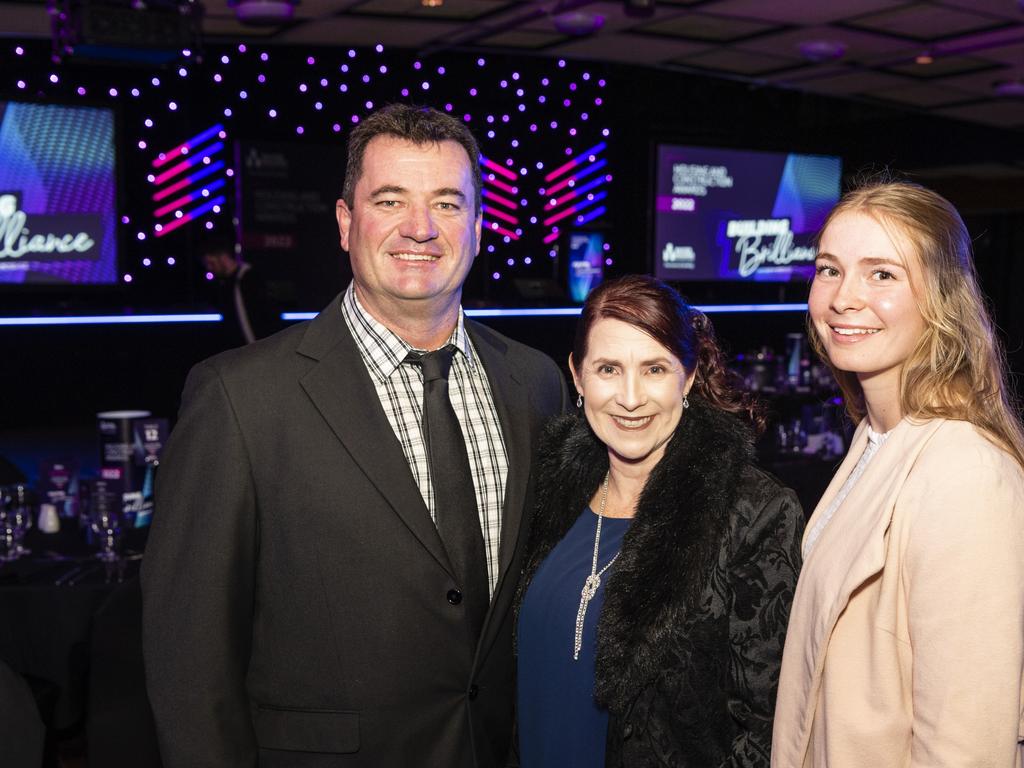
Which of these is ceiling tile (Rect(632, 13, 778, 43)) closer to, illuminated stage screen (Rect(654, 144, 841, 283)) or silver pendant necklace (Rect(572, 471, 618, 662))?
illuminated stage screen (Rect(654, 144, 841, 283))

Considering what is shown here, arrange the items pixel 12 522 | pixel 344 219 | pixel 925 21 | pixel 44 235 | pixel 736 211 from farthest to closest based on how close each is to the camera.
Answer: pixel 736 211, pixel 44 235, pixel 925 21, pixel 12 522, pixel 344 219

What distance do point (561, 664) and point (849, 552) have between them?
561 mm

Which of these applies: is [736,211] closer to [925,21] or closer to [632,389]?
[925,21]

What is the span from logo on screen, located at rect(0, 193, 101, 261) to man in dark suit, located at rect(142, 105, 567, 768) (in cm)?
651

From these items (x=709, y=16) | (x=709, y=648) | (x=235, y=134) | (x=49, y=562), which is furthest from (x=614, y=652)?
(x=235, y=134)

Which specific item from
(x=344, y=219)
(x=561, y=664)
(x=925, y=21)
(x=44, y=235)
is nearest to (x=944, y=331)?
(x=561, y=664)

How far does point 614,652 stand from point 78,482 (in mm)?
2818

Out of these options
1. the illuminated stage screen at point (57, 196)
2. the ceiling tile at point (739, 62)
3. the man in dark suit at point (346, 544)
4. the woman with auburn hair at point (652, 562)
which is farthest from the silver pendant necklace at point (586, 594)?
the ceiling tile at point (739, 62)

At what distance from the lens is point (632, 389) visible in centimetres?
189

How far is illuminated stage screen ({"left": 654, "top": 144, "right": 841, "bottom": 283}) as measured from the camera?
10.6 meters

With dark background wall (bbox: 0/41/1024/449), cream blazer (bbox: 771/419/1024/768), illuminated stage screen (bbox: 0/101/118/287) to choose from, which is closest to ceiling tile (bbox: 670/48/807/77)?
dark background wall (bbox: 0/41/1024/449)

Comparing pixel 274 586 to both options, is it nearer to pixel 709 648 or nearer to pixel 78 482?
pixel 709 648

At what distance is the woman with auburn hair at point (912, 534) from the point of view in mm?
1492

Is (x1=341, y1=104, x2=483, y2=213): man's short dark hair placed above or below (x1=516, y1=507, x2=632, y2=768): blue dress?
above
